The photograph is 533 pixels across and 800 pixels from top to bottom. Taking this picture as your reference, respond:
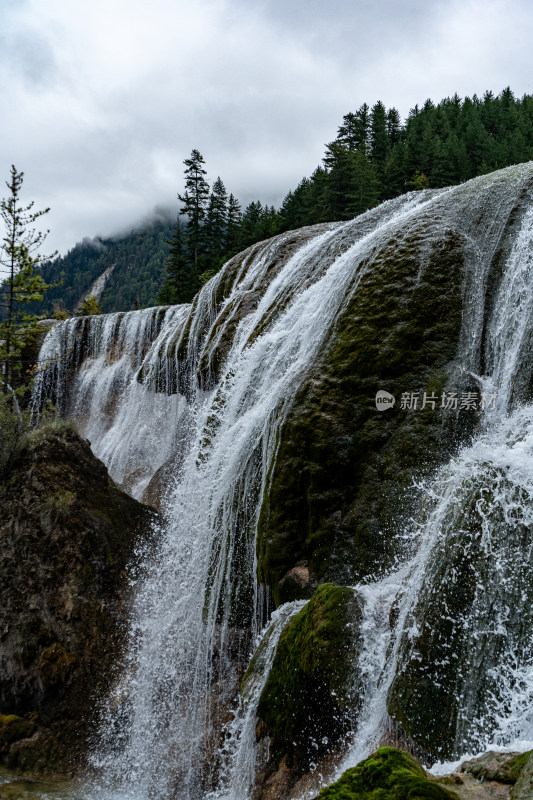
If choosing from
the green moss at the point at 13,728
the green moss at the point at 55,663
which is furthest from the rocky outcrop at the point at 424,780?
the green moss at the point at 13,728

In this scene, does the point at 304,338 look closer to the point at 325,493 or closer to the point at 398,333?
the point at 398,333

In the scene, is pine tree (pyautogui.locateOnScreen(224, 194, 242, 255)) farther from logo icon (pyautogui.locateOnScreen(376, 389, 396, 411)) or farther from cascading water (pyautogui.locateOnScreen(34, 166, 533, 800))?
logo icon (pyautogui.locateOnScreen(376, 389, 396, 411))

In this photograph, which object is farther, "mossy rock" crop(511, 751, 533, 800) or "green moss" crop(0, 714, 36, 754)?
"green moss" crop(0, 714, 36, 754)

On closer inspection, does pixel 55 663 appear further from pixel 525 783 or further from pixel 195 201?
pixel 195 201

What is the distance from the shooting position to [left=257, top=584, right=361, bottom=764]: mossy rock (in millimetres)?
5109

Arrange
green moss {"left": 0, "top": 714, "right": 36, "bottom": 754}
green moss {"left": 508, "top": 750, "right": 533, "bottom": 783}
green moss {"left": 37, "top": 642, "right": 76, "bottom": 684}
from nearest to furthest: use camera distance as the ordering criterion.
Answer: green moss {"left": 508, "top": 750, "right": 533, "bottom": 783}
green moss {"left": 0, "top": 714, "right": 36, "bottom": 754}
green moss {"left": 37, "top": 642, "right": 76, "bottom": 684}

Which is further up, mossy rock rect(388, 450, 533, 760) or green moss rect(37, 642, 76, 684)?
mossy rock rect(388, 450, 533, 760)

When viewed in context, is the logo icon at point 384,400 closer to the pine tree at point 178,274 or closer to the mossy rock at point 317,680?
the mossy rock at point 317,680

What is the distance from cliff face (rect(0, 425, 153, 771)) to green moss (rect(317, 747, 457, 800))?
659cm

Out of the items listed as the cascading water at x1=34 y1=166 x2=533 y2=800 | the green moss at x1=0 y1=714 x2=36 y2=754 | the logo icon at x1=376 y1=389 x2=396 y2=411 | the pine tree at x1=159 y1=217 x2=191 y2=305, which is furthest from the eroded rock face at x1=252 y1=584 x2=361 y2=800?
the pine tree at x1=159 y1=217 x2=191 y2=305

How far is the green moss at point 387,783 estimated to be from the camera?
2.46 meters

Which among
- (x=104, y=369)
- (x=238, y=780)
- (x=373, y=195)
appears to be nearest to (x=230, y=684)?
(x=238, y=780)

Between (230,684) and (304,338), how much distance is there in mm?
5682

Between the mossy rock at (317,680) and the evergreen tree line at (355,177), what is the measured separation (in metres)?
24.7
